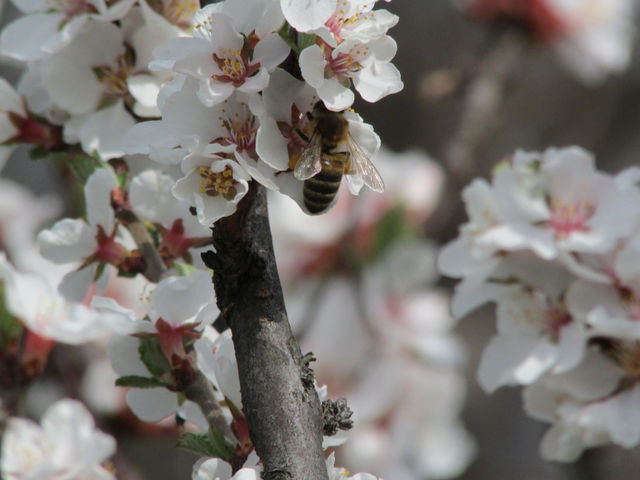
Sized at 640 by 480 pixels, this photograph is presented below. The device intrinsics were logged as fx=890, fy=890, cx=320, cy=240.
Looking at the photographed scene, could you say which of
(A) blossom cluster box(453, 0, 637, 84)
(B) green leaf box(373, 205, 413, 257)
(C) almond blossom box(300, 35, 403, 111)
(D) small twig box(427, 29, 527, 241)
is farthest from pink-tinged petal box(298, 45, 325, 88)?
(A) blossom cluster box(453, 0, 637, 84)

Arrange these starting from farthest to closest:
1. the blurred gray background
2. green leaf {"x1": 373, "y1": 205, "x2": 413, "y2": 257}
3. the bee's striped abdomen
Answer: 1. the blurred gray background
2. green leaf {"x1": 373, "y1": 205, "x2": 413, "y2": 257}
3. the bee's striped abdomen

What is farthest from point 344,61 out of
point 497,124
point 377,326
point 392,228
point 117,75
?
point 497,124

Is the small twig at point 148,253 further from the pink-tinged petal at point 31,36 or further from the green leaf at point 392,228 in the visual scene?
the green leaf at point 392,228

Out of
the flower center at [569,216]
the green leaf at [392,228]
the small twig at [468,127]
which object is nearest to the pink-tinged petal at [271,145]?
the flower center at [569,216]

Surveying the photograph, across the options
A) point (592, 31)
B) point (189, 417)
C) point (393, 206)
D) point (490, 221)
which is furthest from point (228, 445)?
point (592, 31)

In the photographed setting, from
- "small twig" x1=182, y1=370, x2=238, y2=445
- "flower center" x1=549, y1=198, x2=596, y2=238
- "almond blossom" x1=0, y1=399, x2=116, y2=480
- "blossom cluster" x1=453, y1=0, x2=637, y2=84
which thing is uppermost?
"blossom cluster" x1=453, y1=0, x2=637, y2=84

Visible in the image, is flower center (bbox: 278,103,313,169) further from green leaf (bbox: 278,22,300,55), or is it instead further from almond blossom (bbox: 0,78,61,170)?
almond blossom (bbox: 0,78,61,170)

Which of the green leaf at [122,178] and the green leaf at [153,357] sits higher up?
the green leaf at [122,178]

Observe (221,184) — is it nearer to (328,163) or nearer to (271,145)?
(271,145)
